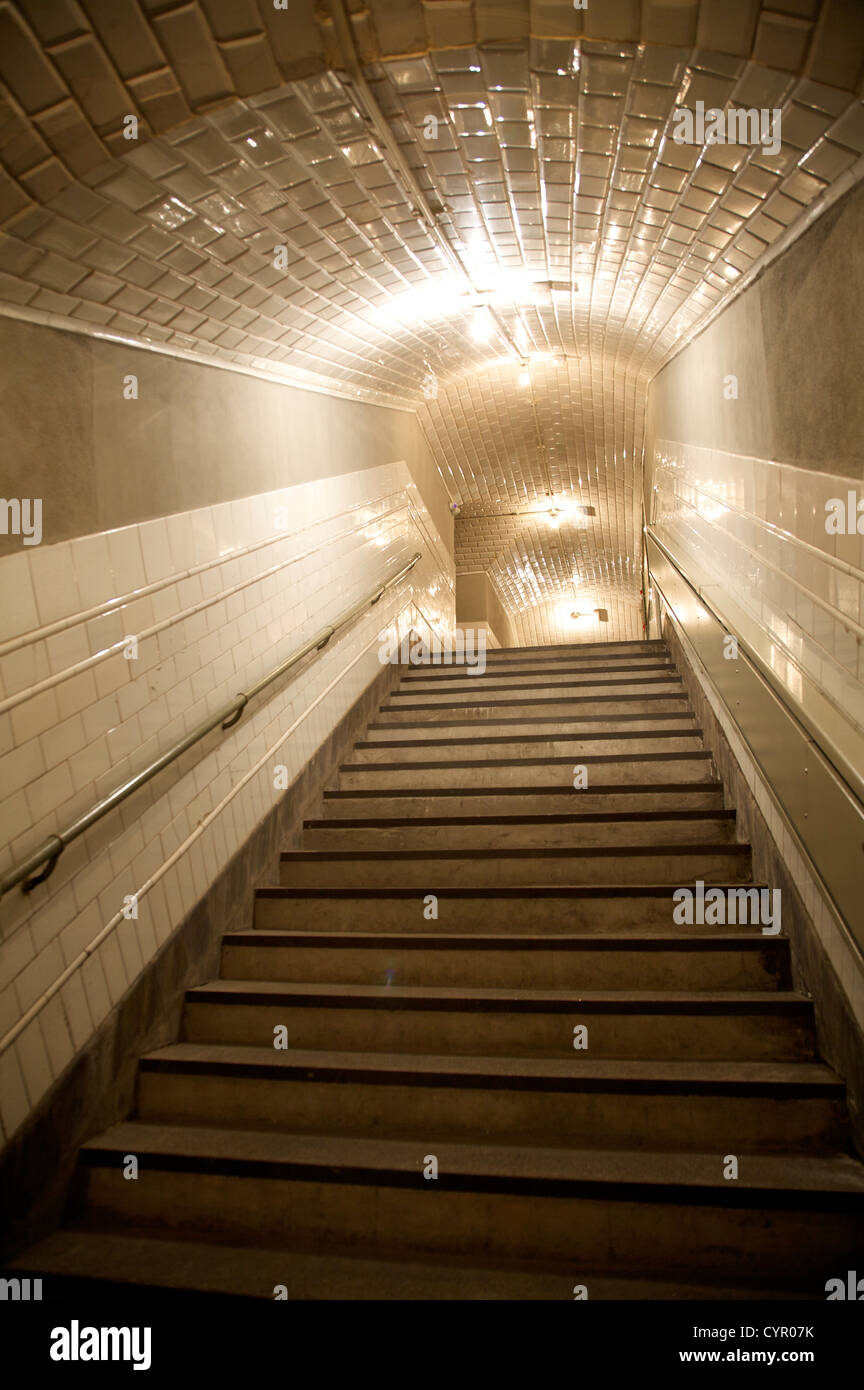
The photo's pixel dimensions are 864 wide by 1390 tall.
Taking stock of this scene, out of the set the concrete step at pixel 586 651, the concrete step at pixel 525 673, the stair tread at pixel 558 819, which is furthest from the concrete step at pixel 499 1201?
the concrete step at pixel 586 651

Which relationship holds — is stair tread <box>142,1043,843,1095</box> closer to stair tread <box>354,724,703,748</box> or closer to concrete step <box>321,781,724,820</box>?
concrete step <box>321,781,724,820</box>

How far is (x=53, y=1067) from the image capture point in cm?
243

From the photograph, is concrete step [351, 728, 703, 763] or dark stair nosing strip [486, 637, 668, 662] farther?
dark stair nosing strip [486, 637, 668, 662]

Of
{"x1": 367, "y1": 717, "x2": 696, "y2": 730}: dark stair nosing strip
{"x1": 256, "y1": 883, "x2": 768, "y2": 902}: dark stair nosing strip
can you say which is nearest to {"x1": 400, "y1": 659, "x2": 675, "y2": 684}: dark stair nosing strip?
{"x1": 367, "y1": 717, "x2": 696, "y2": 730}: dark stair nosing strip

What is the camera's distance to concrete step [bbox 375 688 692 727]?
16.6 feet

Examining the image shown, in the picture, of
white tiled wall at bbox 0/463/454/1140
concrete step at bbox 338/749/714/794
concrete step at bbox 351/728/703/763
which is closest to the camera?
white tiled wall at bbox 0/463/454/1140

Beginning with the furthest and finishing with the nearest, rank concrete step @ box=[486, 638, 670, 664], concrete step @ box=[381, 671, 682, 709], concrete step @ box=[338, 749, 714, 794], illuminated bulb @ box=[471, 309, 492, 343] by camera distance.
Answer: concrete step @ box=[486, 638, 670, 664], illuminated bulb @ box=[471, 309, 492, 343], concrete step @ box=[381, 671, 682, 709], concrete step @ box=[338, 749, 714, 794]

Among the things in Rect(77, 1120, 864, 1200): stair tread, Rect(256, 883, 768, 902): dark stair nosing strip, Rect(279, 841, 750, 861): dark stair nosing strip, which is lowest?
Rect(77, 1120, 864, 1200): stair tread

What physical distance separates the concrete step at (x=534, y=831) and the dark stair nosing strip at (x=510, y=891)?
278 millimetres

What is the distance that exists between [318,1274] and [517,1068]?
29.9 inches

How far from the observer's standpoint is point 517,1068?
2.56 m

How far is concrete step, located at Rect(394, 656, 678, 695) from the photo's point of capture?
5836 mm

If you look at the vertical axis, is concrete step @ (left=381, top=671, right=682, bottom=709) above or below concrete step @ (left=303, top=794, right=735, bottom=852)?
above

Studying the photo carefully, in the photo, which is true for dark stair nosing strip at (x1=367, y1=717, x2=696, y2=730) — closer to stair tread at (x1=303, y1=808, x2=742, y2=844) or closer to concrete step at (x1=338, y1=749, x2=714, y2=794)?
concrete step at (x1=338, y1=749, x2=714, y2=794)
